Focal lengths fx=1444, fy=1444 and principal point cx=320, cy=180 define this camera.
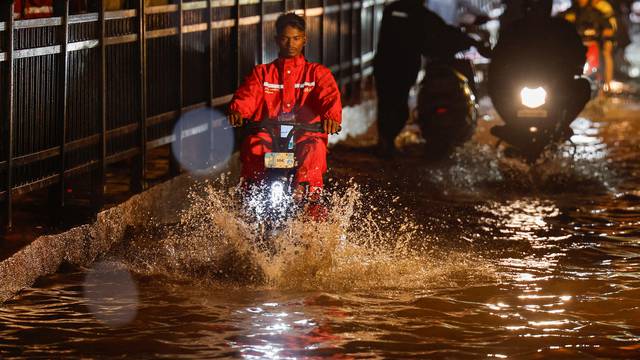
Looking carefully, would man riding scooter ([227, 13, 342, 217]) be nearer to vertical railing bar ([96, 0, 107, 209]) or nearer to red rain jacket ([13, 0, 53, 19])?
vertical railing bar ([96, 0, 107, 209])

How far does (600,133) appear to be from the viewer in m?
17.3

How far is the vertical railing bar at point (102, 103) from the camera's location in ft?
33.1

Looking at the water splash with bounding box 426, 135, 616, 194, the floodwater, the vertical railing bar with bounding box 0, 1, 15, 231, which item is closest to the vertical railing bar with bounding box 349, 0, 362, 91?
the water splash with bounding box 426, 135, 616, 194

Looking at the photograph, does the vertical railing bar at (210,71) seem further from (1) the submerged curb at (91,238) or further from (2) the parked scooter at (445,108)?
(2) the parked scooter at (445,108)

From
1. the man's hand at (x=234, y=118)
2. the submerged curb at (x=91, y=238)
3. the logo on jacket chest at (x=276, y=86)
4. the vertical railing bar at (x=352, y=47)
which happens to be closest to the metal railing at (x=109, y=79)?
the submerged curb at (x=91, y=238)

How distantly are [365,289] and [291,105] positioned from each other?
1.38 meters

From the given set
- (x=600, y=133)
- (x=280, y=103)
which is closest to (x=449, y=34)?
(x=600, y=133)

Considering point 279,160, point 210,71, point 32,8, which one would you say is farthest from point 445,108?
point 279,160

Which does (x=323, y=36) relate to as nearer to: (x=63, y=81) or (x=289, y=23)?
(x=63, y=81)

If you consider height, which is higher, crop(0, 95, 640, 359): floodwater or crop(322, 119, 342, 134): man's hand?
crop(322, 119, 342, 134): man's hand

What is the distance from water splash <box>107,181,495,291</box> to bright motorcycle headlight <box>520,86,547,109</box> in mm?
4355

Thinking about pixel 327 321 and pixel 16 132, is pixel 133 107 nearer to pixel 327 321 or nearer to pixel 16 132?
pixel 16 132

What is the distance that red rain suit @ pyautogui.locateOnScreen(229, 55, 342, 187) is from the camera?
8.59 m

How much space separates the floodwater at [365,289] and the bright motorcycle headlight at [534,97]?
1819 millimetres
